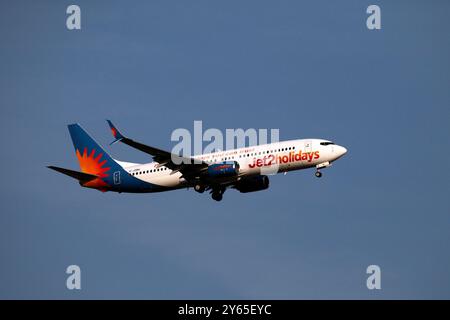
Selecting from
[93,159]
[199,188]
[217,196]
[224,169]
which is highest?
[93,159]

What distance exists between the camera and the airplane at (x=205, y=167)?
301 ft

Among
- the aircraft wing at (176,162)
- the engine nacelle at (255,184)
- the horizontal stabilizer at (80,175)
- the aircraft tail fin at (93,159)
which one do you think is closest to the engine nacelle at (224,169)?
the aircraft wing at (176,162)

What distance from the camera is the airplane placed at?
9181 cm

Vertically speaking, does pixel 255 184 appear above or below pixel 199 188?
above

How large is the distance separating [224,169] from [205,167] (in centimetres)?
236

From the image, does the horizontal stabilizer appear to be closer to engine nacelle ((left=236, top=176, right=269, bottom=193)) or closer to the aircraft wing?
the aircraft wing

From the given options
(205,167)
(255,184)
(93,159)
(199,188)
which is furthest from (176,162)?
(93,159)

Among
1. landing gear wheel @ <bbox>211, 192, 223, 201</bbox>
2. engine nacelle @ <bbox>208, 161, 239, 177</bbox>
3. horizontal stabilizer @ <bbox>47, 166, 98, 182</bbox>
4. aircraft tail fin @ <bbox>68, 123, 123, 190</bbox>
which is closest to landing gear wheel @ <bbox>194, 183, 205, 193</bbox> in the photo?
engine nacelle @ <bbox>208, 161, 239, 177</bbox>

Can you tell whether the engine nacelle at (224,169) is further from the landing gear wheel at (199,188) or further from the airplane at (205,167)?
the landing gear wheel at (199,188)

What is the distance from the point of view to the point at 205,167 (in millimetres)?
94000

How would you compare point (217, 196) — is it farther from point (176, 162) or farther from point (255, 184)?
point (176, 162)

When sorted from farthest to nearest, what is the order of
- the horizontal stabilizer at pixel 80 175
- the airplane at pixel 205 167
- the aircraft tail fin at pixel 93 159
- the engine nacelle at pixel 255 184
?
1. the aircraft tail fin at pixel 93 159
2. the engine nacelle at pixel 255 184
3. the horizontal stabilizer at pixel 80 175
4. the airplane at pixel 205 167
